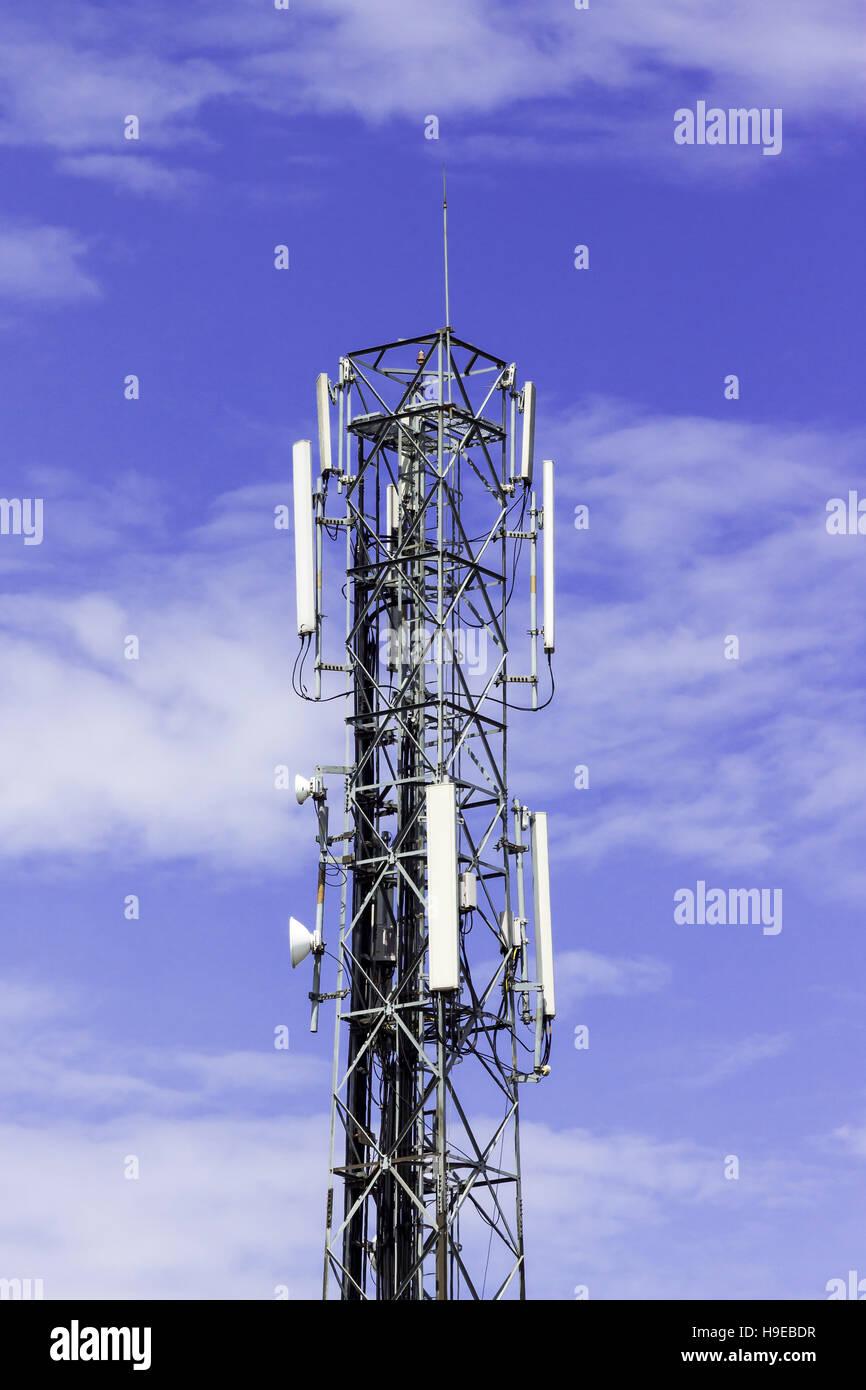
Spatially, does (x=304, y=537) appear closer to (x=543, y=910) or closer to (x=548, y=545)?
(x=548, y=545)

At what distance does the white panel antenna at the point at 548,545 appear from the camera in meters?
57.9

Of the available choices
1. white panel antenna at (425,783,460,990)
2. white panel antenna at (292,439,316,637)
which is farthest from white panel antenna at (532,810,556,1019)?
white panel antenna at (292,439,316,637)

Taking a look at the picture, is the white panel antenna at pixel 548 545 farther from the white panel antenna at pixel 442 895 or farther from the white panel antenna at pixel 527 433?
the white panel antenna at pixel 442 895

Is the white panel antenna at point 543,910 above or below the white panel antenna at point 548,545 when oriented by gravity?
below

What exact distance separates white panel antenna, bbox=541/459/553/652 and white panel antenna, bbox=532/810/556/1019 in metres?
4.62

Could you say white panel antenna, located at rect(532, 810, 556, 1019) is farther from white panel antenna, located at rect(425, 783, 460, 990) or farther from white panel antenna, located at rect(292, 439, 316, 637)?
white panel antenna, located at rect(292, 439, 316, 637)

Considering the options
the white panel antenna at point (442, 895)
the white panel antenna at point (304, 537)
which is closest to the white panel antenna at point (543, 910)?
the white panel antenna at point (442, 895)

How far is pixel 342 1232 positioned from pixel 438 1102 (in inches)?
172

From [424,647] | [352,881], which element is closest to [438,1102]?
[352,881]

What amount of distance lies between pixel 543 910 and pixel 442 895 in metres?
4.62

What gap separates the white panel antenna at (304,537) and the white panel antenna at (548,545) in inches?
229

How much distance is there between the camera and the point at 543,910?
56.5 meters

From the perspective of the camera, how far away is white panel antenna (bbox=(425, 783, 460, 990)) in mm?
52438
